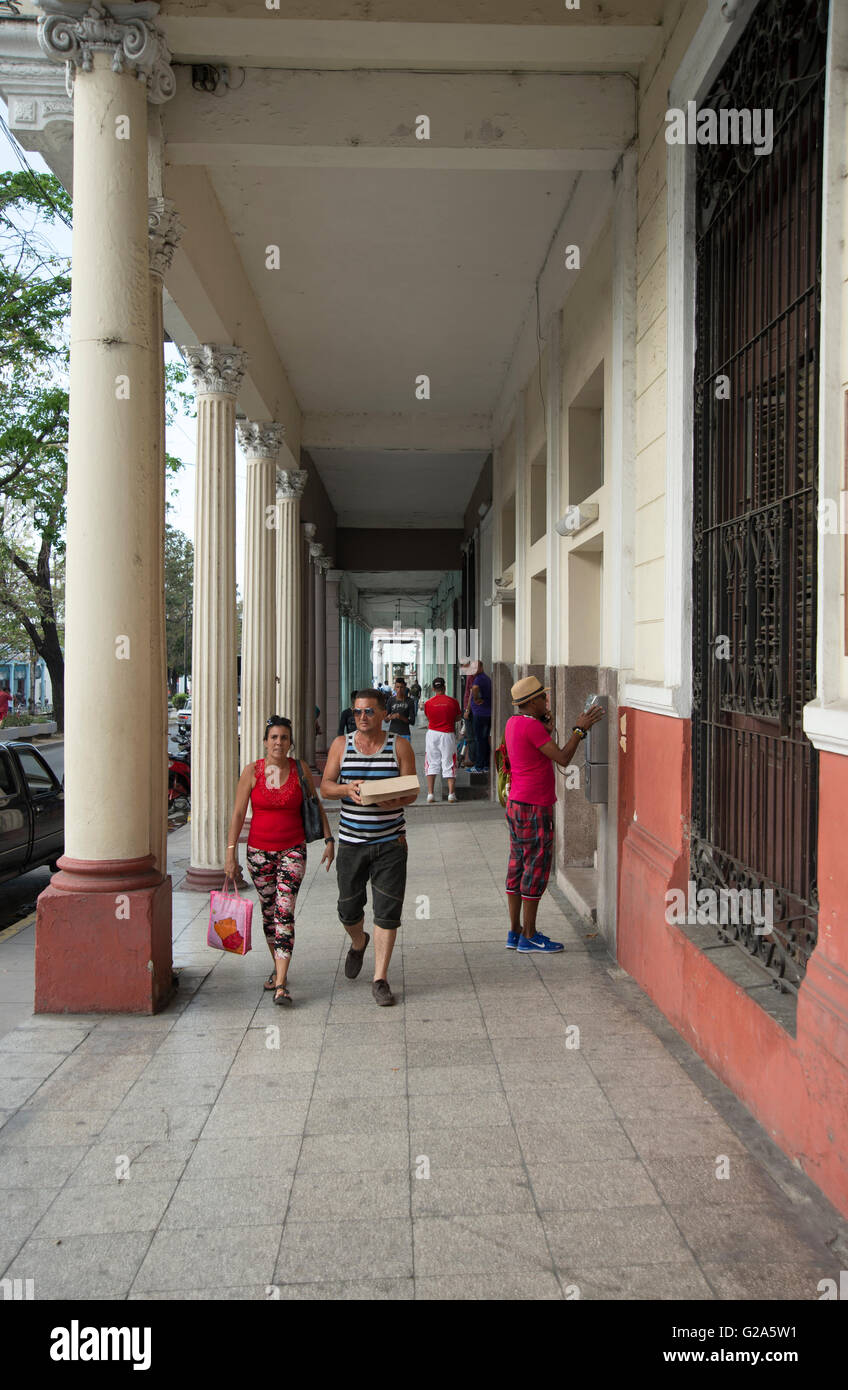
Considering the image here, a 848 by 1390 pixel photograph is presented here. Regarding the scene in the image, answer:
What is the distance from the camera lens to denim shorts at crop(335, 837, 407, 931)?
5.61 metres

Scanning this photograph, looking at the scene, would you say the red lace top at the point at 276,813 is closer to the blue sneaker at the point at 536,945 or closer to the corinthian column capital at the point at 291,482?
the blue sneaker at the point at 536,945

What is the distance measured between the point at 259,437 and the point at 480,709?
6198 mm

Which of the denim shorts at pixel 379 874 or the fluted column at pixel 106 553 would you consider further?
the denim shorts at pixel 379 874

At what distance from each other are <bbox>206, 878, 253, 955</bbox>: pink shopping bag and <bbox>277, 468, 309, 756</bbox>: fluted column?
9.33m

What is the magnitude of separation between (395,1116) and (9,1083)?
5.61 feet

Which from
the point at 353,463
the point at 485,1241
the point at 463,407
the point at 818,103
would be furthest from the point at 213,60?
the point at 353,463

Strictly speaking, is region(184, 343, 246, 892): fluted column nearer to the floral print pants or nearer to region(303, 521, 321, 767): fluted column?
the floral print pants

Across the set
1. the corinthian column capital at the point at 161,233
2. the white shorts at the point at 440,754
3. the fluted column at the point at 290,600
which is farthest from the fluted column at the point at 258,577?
the corinthian column capital at the point at 161,233

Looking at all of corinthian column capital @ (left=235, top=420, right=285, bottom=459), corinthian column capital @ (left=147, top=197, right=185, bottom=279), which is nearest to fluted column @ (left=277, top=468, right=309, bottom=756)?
corinthian column capital @ (left=235, top=420, right=285, bottom=459)

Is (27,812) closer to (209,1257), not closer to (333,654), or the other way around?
(209,1257)

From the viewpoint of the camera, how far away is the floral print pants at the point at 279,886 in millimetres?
5602

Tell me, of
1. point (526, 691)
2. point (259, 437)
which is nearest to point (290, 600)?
point (259, 437)

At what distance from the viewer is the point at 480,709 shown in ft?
53.5

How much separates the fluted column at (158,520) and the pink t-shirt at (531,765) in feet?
7.02
